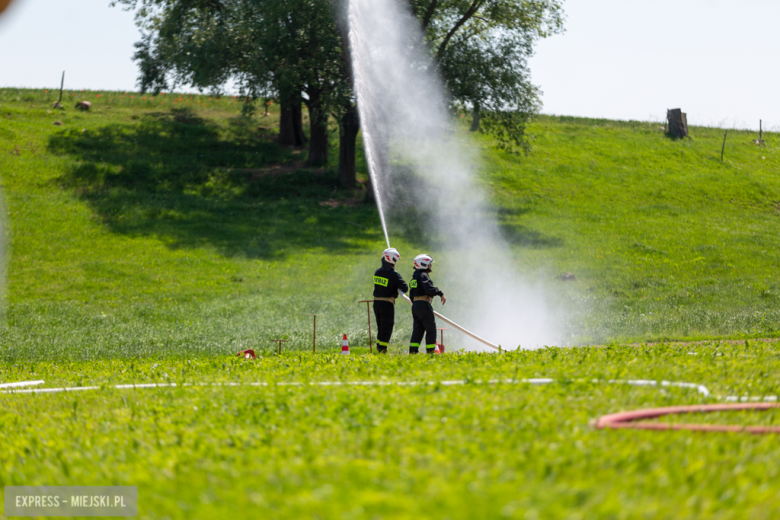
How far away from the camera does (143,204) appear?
30141 mm

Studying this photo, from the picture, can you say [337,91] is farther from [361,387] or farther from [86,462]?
[86,462]

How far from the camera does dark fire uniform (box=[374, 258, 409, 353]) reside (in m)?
12.7

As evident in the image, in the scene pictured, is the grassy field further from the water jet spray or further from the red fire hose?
the water jet spray

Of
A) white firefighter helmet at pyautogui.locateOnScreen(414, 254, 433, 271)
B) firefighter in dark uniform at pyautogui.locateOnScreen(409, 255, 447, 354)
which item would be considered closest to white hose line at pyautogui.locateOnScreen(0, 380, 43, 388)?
firefighter in dark uniform at pyautogui.locateOnScreen(409, 255, 447, 354)

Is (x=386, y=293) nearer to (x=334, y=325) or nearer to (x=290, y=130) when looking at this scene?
(x=334, y=325)

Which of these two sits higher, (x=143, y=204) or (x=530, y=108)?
(x=530, y=108)

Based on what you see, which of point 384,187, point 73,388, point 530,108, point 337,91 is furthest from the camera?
point 384,187

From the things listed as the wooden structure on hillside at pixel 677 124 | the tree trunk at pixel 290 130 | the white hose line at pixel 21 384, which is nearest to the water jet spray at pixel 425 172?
the tree trunk at pixel 290 130

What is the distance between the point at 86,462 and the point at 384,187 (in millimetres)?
32640

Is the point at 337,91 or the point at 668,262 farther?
the point at 337,91

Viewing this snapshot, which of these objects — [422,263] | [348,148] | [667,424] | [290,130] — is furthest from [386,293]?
[290,130]

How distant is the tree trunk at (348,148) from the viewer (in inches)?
1294

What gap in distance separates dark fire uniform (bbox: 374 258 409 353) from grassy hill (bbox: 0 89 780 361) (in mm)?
2840

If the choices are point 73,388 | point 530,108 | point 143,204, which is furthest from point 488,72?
→ point 73,388
